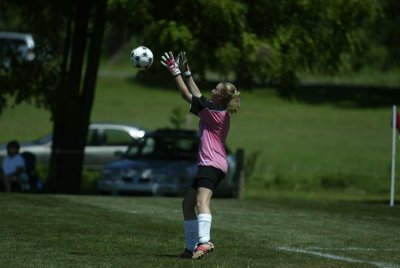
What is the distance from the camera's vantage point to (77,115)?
82.8 ft

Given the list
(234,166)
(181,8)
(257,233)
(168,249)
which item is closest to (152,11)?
(181,8)

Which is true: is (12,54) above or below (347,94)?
below

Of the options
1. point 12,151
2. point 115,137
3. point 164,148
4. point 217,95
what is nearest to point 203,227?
point 217,95

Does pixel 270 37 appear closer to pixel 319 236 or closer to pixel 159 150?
pixel 159 150

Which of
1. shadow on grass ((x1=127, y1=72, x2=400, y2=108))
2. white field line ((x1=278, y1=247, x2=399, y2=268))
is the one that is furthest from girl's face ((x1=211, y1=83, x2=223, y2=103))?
shadow on grass ((x1=127, y1=72, x2=400, y2=108))

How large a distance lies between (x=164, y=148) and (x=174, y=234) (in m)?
11.3

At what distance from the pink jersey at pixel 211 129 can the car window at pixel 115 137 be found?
22.2 meters

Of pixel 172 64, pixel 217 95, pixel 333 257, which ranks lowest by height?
pixel 333 257

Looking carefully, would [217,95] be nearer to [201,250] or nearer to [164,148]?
[201,250]

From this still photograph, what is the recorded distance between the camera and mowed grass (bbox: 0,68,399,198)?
3144cm

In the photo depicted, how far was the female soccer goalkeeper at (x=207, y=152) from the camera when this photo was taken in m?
11.1

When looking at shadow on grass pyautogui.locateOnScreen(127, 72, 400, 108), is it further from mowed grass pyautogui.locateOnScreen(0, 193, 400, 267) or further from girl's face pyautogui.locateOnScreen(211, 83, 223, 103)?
girl's face pyautogui.locateOnScreen(211, 83, 223, 103)

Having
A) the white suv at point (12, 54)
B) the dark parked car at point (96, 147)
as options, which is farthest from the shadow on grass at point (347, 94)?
the white suv at point (12, 54)

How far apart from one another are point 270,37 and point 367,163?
13.0 m
